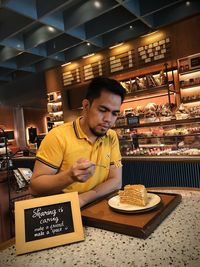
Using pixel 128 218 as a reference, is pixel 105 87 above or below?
above

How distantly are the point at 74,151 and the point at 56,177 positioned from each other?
31cm

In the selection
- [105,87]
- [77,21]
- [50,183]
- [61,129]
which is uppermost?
[77,21]

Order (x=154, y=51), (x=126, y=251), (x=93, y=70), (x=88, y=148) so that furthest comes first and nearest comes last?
(x=93, y=70) → (x=154, y=51) → (x=88, y=148) → (x=126, y=251)

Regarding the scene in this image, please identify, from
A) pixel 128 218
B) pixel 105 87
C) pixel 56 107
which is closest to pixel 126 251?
pixel 128 218

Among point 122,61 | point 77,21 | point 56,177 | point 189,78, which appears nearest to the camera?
point 56,177

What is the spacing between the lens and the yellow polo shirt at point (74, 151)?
142 centimetres

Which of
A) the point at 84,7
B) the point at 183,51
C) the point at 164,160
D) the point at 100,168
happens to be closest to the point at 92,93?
the point at 100,168

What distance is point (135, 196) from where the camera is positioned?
1.12 metres

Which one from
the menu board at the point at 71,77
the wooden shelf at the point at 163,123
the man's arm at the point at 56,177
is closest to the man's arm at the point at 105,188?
the man's arm at the point at 56,177

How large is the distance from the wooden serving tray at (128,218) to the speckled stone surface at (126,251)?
2 centimetres

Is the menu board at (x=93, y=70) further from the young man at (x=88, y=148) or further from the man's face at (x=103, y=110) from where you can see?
the man's face at (x=103, y=110)

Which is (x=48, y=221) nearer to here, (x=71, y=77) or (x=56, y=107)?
(x=71, y=77)

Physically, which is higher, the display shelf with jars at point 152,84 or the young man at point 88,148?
the display shelf with jars at point 152,84

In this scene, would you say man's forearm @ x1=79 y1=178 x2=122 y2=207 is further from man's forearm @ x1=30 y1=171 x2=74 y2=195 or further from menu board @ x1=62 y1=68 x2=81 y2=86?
menu board @ x1=62 y1=68 x2=81 y2=86
